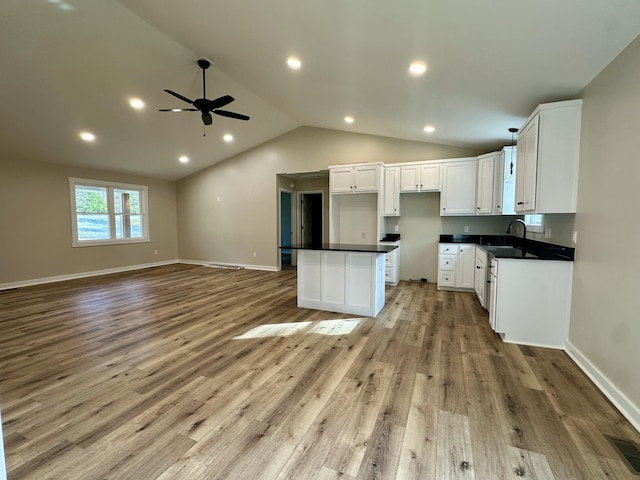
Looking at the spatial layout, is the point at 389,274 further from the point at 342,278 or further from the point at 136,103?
the point at 136,103

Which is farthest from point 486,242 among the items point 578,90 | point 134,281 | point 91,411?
point 134,281

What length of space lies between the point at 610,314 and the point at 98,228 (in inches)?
350

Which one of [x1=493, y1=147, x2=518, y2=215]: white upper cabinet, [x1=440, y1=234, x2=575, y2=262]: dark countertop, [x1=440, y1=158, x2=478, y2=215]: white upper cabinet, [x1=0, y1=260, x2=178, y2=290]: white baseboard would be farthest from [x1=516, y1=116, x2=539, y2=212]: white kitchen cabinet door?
[x1=0, y1=260, x2=178, y2=290]: white baseboard

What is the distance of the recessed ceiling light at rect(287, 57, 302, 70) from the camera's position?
3414mm

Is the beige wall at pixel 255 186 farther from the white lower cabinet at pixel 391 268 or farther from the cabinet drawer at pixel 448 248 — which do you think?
the white lower cabinet at pixel 391 268

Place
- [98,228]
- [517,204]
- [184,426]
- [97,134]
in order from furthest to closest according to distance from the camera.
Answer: [98,228] < [97,134] < [517,204] < [184,426]

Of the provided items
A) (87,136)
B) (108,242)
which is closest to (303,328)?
(87,136)

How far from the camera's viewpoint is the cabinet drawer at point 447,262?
17.7 feet

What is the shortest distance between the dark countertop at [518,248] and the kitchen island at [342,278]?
4.47 feet

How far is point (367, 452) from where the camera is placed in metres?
1.70

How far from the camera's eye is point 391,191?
5906 millimetres

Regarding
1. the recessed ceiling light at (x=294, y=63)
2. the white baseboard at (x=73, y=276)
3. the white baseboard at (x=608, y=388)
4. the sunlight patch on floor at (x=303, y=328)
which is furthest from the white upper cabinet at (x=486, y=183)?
the white baseboard at (x=73, y=276)

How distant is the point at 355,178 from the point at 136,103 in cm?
392

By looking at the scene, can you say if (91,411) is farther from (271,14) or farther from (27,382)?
(271,14)
